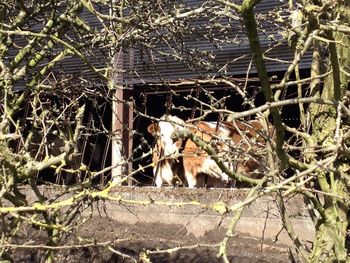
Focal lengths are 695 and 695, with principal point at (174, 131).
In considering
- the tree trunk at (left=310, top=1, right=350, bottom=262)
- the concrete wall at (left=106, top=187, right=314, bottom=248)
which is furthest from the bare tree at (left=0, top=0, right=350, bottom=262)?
the concrete wall at (left=106, top=187, right=314, bottom=248)

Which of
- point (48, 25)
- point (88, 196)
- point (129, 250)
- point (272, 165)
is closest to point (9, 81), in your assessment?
point (48, 25)

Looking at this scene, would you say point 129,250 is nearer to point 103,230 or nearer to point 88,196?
point 103,230

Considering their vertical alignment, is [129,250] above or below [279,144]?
below

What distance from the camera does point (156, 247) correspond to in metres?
7.80

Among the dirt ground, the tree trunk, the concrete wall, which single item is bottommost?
the dirt ground

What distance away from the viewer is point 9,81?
14.4 ft

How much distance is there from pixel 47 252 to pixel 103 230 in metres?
4.34

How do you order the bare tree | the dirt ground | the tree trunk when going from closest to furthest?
the bare tree, the tree trunk, the dirt ground

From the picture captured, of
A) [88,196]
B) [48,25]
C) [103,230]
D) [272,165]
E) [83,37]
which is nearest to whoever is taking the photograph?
[272,165]

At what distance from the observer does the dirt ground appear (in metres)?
7.41

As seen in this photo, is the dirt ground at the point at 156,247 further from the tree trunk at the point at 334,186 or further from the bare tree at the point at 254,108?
the tree trunk at the point at 334,186

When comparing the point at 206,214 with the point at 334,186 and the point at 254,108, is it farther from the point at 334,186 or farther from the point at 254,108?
the point at 254,108

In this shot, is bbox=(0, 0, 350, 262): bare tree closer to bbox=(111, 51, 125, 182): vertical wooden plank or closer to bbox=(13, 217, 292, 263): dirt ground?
bbox=(111, 51, 125, 182): vertical wooden plank

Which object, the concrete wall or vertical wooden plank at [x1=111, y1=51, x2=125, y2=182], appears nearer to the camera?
vertical wooden plank at [x1=111, y1=51, x2=125, y2=182]
